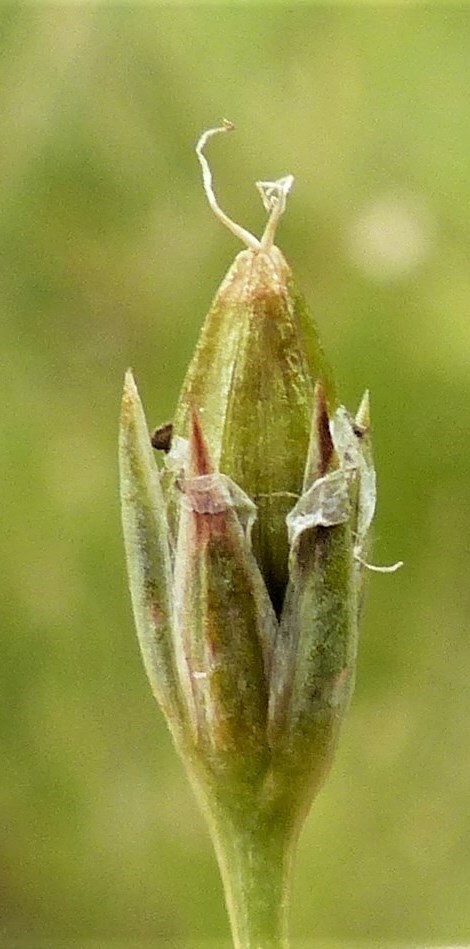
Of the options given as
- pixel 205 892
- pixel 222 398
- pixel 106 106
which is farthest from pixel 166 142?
pixel 205 892

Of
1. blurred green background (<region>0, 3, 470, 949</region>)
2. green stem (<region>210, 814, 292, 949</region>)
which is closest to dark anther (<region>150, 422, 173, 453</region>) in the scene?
green stem (<region>210, 814, 292, 949</region>)

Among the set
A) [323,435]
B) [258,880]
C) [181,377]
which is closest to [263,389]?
[323,435]

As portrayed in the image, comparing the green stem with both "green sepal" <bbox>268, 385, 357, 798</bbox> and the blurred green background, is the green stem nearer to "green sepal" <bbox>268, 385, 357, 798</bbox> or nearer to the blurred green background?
"green sepal" <bbox>268, 385, 357, 798</bbox>

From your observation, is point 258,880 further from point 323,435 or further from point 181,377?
point 181,377

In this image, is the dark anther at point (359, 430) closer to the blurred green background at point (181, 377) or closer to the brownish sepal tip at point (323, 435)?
the brownish sepal tip at point (323, 435)

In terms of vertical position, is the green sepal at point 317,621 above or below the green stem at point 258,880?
above

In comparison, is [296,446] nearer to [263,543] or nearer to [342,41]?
[263,543]

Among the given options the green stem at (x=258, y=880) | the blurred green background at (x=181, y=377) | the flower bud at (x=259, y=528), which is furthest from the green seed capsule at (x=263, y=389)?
the blurred green background at (x=181, y=377)
